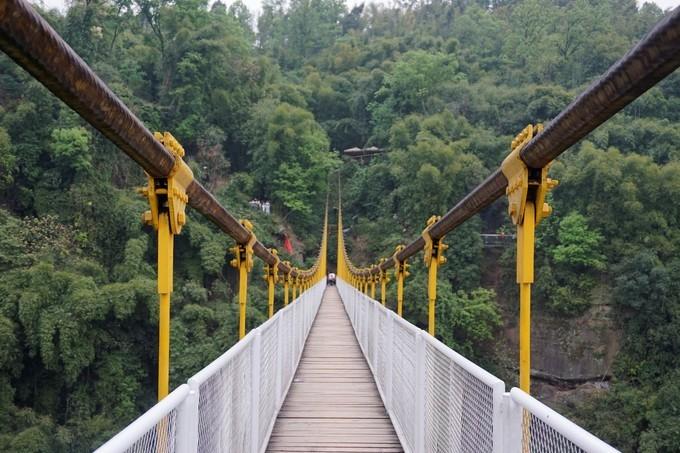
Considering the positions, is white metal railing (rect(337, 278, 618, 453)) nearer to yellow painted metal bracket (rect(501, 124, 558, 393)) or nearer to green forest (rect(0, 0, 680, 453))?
yellow painted metal bracket (rect(501, 124, 558, 393))

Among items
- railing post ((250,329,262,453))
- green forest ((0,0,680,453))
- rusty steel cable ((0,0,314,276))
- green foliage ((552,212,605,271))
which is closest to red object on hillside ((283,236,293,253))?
green forest ((0,0,680,453))

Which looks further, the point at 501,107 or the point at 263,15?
the point at 263,15

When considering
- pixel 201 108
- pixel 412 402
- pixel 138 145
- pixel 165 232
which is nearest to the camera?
pixel 138 145

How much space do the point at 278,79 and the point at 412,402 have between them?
40523 mm

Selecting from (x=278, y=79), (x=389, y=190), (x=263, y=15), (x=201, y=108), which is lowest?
(x=389, y=190)

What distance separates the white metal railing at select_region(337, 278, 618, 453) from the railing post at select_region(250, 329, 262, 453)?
0.69 meters

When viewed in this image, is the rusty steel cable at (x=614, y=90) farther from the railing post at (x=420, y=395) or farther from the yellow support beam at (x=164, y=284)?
the yellow support beam at (x=164, y=284)

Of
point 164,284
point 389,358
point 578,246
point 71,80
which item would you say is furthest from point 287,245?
point 71,80

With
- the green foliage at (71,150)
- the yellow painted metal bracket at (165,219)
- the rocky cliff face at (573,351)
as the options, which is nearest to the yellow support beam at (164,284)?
the yellow painted metal bracket at (165,219)

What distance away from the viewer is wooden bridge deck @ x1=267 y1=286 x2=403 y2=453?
9.57ft

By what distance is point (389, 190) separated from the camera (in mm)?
31016

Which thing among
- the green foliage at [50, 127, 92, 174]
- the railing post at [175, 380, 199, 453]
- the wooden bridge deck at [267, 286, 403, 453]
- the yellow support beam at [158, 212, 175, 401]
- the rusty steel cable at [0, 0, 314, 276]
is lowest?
the wooden bridge deck at [267, 286, 403, 453]

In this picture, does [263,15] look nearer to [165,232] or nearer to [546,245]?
[546,245]

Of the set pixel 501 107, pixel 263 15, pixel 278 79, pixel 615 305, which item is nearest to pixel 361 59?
pixel 278 79
